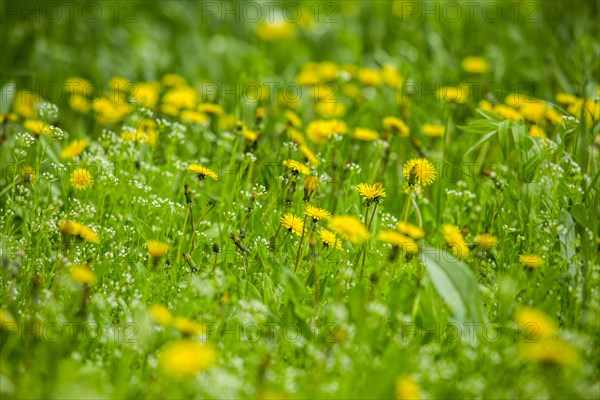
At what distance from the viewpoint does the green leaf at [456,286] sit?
1.73 metres

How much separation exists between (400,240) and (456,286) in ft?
0.59

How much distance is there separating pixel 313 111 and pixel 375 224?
132 centimetres

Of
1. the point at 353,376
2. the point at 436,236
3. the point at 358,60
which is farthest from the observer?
the point at 358,60

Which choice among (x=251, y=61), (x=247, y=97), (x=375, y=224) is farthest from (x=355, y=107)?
(x=375, y=224)

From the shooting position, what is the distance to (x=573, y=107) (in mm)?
2803

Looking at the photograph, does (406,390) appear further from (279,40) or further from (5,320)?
(279,40)

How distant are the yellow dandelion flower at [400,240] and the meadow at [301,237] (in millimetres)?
18

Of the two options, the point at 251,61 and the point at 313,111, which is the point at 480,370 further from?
the point at 251,61

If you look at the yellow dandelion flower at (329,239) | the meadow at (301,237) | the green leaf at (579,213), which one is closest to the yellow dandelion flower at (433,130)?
the meadow at (301,237)

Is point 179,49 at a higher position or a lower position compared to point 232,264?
higher

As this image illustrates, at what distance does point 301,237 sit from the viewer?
2.10 meters

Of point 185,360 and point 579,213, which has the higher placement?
point 579,213

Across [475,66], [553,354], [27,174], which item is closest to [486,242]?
[553,354]

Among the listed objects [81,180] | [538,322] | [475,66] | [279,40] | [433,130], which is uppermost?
[279,40]
